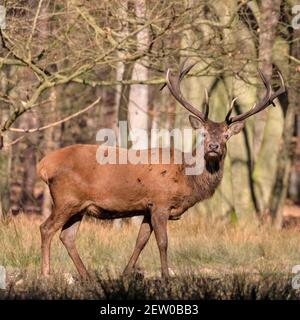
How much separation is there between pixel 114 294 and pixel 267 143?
11787mm

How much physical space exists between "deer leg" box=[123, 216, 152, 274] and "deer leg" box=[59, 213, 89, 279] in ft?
1.79

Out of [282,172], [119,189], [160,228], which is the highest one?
[119,189]

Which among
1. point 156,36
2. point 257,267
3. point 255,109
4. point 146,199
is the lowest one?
point 257,267

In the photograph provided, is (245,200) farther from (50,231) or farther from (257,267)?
(50,231)

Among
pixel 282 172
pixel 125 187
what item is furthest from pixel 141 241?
pixel 282 172

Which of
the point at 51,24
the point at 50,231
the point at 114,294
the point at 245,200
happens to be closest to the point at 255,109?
the point at 50,231

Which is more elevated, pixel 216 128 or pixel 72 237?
pixel 216 128

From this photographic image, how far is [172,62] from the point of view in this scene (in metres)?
15.7

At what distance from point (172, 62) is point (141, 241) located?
15.3 ft

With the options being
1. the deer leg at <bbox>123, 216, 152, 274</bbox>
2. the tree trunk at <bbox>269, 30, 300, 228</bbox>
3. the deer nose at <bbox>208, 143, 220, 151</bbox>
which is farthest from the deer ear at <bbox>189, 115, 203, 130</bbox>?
the tree trunk at <bbox>269, 30, 300, 228</bbox>

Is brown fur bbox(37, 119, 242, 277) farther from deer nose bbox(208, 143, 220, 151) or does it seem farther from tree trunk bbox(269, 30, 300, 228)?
tree trunk bbox(269, 30, 300, 228)

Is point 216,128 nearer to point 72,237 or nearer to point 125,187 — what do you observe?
point 125,187

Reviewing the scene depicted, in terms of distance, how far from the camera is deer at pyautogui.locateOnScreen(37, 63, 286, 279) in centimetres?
1142
